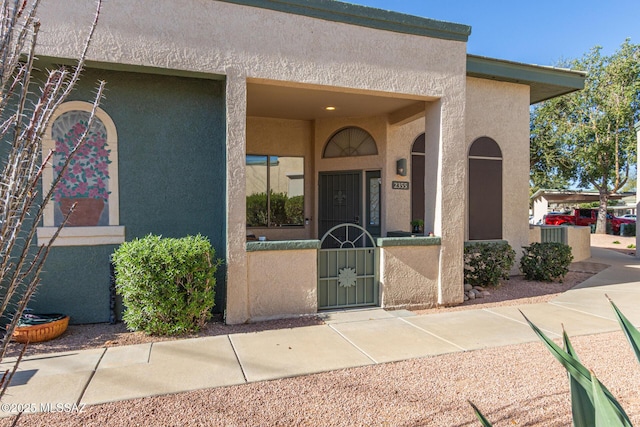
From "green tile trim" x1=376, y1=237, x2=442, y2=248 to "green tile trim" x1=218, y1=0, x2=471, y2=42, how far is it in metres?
3.37

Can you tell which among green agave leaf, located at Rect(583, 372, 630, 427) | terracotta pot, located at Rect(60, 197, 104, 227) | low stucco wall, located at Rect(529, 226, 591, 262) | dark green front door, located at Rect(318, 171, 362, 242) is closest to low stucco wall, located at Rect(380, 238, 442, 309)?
dark green front door, located at Rect(318, 171, 362, 242)

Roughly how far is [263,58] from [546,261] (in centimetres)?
704

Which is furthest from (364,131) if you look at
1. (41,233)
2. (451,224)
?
(41,233)

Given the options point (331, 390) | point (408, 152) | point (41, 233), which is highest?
point (408, 152)

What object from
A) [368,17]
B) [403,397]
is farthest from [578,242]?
[403,397]

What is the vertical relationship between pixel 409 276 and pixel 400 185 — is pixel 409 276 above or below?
below

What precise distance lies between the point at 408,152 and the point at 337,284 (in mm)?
3997

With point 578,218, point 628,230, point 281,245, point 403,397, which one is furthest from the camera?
point 578,218

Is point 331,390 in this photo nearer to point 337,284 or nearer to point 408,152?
point 337,284

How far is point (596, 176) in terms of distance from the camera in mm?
21656

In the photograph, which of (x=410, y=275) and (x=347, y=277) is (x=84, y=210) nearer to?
(x=347, y=277)

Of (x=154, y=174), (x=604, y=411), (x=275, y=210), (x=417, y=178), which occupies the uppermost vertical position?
(x=417, y=178)

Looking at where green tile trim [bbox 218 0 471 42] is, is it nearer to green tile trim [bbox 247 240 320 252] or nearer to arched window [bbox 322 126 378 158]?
arched window [bbox 322 126 378 158]

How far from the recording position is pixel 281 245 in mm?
5891
